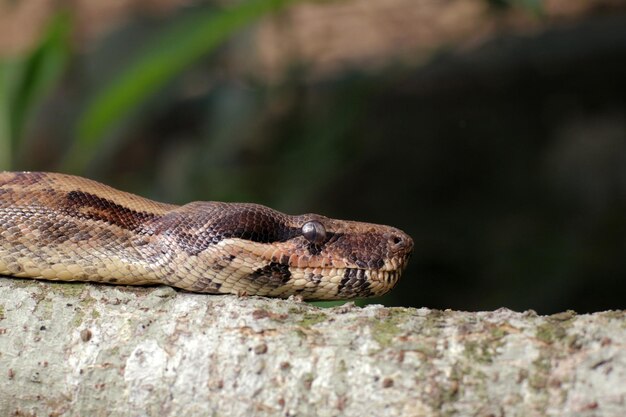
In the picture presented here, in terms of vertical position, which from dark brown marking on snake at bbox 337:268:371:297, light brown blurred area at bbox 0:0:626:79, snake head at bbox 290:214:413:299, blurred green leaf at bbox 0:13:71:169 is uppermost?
light brown blurred area at bbox 0:0:626:79

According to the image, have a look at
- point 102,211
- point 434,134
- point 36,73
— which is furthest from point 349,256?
point 434,134

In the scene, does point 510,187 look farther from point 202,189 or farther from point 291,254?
point 291,254

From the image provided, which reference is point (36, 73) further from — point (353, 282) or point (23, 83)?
point (353, 282)

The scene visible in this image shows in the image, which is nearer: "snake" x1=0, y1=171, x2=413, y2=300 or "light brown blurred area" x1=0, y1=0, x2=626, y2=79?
"snake" x1=0, y1=171, x2=413, y2=300

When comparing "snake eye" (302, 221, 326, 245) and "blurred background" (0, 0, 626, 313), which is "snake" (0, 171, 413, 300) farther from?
"blurred background" (0, 0, 626, 313)

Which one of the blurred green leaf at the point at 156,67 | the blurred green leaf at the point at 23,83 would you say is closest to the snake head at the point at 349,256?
the blurred green leaf at the point at 156,67

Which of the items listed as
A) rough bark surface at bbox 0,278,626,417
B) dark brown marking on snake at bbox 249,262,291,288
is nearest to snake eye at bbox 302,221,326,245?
Result: dark brown marking on snake at bbox 249,262,291,288

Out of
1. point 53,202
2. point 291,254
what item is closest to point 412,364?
point 291,254
